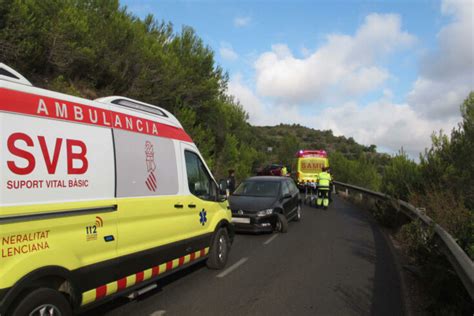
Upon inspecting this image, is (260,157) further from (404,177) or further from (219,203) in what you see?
(219,203)

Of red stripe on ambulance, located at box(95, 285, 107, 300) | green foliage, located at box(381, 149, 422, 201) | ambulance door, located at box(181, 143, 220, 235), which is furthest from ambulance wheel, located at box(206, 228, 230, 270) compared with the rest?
green foliage, located at box(381, 149, 422, 201)

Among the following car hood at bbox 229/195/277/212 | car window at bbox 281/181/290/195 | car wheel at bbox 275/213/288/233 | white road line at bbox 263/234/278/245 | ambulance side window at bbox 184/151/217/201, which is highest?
ambulance side window at bbox 184/151/217/201

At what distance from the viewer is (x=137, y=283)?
510 cm

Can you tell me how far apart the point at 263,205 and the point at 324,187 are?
7241 mm

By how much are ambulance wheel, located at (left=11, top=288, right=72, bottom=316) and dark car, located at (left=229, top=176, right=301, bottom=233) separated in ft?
23.8

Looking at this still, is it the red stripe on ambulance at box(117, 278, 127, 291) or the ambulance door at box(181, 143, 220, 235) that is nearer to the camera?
the red stripe on ambulance at box(117, 278, 127, 291)

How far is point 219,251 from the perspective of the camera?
7.57 m

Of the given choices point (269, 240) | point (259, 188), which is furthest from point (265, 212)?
point (259, 188)

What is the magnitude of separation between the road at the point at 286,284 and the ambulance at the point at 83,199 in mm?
519

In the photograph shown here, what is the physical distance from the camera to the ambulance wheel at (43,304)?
3463 mm

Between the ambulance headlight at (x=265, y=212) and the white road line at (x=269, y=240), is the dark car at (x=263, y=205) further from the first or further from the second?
the white road line at (x=269, y=240)

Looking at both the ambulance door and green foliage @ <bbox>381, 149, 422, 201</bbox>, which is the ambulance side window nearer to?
the ambulance door

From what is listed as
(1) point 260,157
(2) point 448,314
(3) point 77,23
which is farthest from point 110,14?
(1) point 260,157

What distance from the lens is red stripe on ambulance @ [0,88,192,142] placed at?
3613 millimetres
